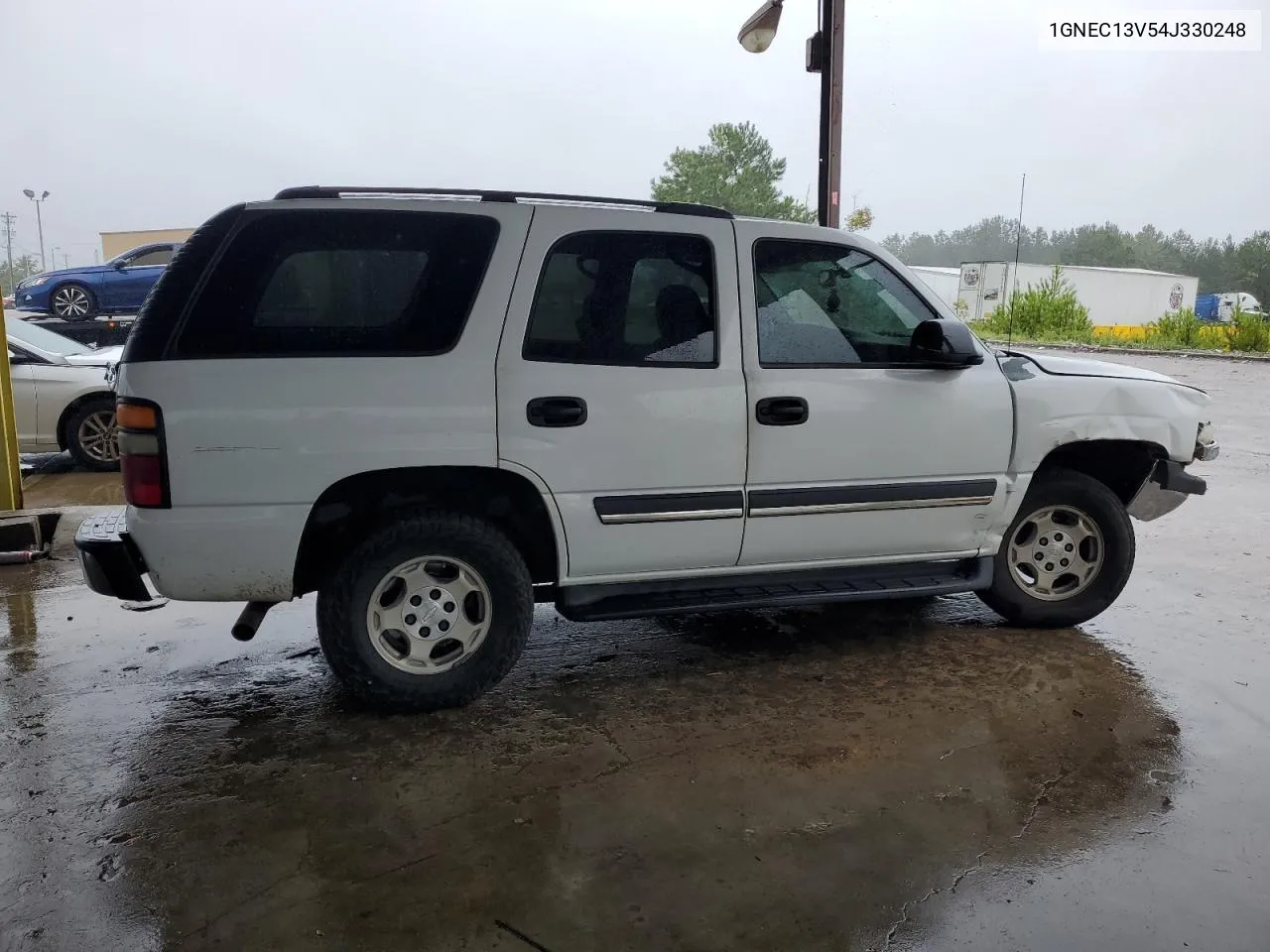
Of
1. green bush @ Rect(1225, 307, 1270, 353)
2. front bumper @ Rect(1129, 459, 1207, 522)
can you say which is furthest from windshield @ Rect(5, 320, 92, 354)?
green bush @ Rect(1225, 307, 1270, 353)

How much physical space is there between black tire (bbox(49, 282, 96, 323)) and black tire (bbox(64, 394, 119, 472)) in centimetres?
717

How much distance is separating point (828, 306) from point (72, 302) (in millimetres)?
14467

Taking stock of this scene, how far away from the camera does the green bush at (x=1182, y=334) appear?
90.8 feet

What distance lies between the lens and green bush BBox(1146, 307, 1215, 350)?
27672 mm

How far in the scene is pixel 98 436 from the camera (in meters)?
8.73

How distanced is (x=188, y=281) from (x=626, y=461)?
66.3 inches

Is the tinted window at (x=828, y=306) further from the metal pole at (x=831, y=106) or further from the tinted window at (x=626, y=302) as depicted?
the metal pole at (x=831, y=106)

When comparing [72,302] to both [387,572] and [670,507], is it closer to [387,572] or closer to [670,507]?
[387,572]

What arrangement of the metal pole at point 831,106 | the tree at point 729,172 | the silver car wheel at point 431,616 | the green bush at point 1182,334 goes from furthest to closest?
the tree at point 729,172
the green bush at point 1182,334
the metal pole at point 831,106
the silver car wheel at point 431,616

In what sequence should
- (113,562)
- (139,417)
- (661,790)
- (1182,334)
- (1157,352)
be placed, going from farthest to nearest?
1. (1182,334)
2. (1157,352)
3. (113,562)
4. (139,417)
5. (661,790)

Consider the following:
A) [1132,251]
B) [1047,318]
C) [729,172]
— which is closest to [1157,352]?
[1047,318]

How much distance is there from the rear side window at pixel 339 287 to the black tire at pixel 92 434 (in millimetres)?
6115

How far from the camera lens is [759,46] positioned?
8.77 m

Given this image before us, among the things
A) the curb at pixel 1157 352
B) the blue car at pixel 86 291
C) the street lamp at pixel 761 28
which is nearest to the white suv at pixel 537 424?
the street lamp at pixel 761 28
